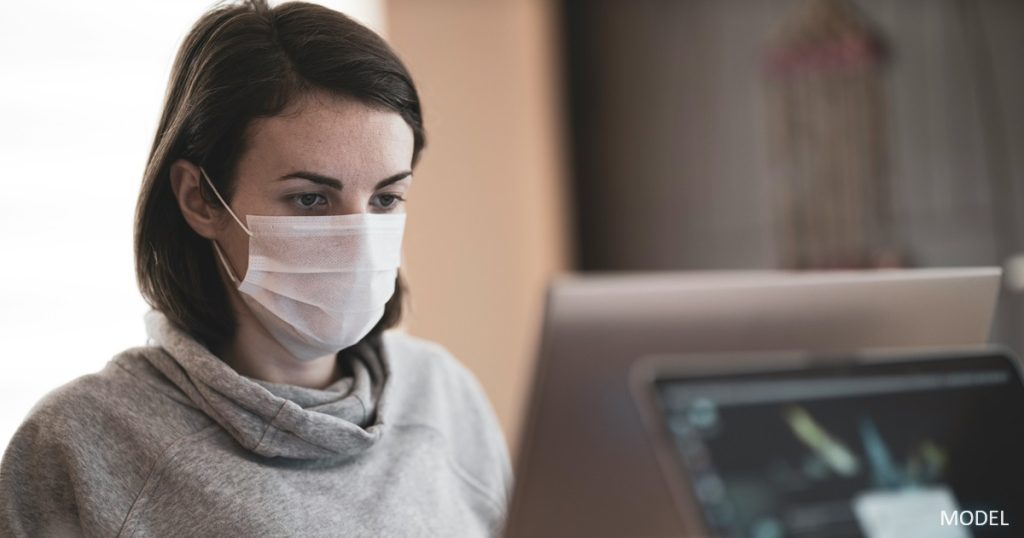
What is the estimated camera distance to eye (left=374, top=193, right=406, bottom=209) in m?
1.11

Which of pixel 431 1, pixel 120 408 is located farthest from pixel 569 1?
pixel 120 408

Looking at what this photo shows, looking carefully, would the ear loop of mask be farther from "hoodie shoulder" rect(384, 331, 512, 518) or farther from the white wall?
the white wall

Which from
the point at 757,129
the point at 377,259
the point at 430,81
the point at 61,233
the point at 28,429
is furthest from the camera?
the point at 757,129

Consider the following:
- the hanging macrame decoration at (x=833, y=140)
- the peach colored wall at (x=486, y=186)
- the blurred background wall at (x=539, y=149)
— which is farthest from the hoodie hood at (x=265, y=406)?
the hanging macrame decoration at (x=833, y=140)

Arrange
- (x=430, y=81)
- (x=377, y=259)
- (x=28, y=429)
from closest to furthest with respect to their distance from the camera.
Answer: (x=28, y=429), (x=377, y=259), (x=430, y=81)

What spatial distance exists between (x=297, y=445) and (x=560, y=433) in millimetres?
375

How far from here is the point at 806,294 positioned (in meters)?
0.83

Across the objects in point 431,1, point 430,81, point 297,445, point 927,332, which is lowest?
point 297,445

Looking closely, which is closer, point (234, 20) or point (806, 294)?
point (806, 294)

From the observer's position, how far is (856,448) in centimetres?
81

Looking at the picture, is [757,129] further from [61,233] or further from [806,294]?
[806,294]

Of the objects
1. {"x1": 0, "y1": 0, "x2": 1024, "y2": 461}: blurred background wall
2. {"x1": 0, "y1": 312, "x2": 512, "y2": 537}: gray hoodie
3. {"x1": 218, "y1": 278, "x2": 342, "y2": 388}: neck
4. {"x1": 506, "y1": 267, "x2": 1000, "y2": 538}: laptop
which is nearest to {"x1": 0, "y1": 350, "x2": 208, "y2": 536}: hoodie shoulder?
{"x1": 0, "y1": 312, "x2": 512, "y2": 537}: gray hoodie

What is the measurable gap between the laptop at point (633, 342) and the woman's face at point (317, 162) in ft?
1.10

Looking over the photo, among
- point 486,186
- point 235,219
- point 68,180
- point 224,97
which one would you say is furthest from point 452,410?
point 486,186
